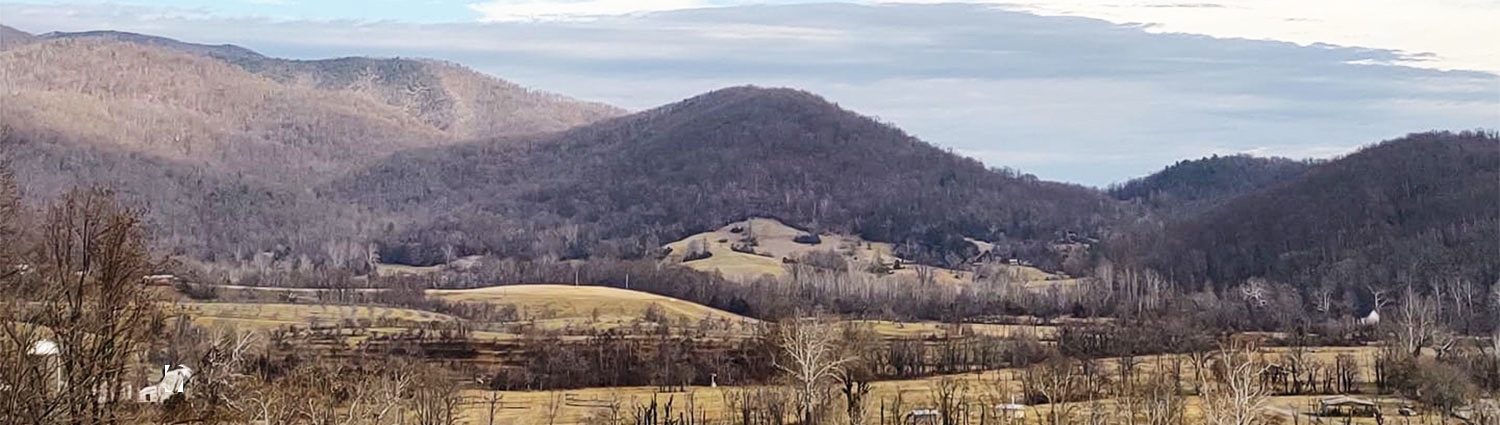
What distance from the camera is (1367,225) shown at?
13850 centimetres

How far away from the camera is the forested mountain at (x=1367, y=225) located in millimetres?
122812

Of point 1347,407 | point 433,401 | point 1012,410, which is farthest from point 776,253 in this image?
A: point 433,401

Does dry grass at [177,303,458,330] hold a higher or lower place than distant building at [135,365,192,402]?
lower

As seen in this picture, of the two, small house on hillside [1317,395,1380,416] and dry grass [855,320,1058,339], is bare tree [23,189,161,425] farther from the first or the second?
dry grass [855,320,1058,339]

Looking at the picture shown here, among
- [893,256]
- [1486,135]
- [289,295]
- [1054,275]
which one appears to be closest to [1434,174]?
[1486,135]

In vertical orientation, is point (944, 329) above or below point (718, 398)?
below

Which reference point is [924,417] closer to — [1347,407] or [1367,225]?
[1347,407]

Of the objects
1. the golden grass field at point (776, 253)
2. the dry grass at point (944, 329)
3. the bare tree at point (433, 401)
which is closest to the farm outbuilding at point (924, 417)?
the bare tree at point (433, 401)

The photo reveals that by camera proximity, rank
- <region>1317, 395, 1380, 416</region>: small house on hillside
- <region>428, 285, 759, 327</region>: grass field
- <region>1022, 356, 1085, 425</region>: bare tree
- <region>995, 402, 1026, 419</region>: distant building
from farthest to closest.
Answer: <region>428, 285, 759, 327</region>: grass field
<region>1317, 395, 1380, 416</region>: small house on hillside
<region>995, 402, 1026, 419</region>: distant building
<region>1022, 356, 1085, 425</region>: bare tree

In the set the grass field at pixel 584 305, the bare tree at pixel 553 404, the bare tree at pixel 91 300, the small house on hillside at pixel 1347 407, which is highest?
the bare tree at pixel 91 300

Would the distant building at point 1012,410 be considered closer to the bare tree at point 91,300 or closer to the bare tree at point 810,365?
the bare tree at point 810,365

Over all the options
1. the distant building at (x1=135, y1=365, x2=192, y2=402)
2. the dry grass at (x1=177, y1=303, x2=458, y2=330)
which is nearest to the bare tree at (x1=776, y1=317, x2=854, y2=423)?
the distant building at (x1=135, y1=365, x2=192, y2=402)

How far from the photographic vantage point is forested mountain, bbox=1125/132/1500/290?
123 metres

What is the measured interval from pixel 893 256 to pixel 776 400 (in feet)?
410
